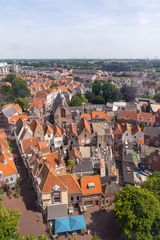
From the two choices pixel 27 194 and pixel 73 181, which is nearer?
pixel 73 181

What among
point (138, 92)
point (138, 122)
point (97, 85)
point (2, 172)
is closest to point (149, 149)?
point (138, 122)

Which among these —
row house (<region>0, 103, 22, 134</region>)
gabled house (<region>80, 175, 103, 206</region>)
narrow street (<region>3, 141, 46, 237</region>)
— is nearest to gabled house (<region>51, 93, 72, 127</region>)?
row house (<region>0, 103, 22, 134</region>)

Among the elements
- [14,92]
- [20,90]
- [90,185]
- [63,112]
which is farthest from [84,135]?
[14,92]

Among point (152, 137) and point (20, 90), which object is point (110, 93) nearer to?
point (20, 90)

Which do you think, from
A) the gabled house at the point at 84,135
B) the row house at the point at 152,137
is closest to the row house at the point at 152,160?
the row house at the point at 152,137

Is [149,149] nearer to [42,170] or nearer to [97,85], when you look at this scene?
[42,170]

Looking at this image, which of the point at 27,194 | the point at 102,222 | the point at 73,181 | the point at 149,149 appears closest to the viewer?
the point at 102,222

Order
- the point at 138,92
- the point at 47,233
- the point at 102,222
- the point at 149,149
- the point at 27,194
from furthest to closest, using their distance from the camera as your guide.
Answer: the point at 138,92 → the point at 149,149 → the point at 27,194 → the point at 102,222 → the point at 47,233
